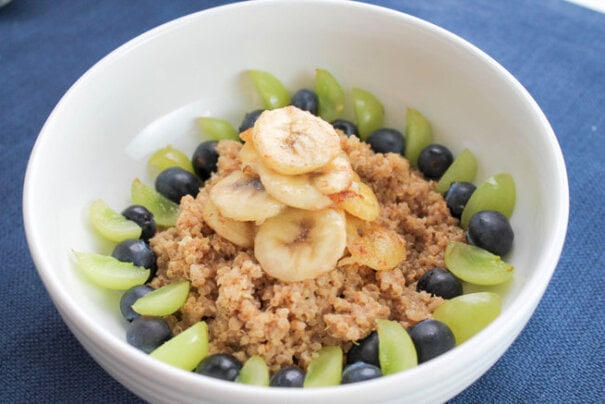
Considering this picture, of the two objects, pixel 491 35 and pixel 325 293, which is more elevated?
pixel 491 35

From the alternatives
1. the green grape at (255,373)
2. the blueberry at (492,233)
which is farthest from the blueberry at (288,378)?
the blueberry at (492,233)

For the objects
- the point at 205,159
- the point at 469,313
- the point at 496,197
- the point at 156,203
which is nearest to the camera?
the point at 469,313

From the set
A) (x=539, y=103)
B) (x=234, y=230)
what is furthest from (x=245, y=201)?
(x=539, y=103)

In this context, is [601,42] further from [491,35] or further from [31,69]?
[31,69]

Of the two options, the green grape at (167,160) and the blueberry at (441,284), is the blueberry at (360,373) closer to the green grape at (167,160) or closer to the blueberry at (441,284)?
the blueberry at (441,284)

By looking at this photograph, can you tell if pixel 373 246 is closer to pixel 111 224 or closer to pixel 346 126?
pixel 346 126

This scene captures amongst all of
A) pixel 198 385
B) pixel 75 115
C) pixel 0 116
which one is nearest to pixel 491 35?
pixel 75 115
